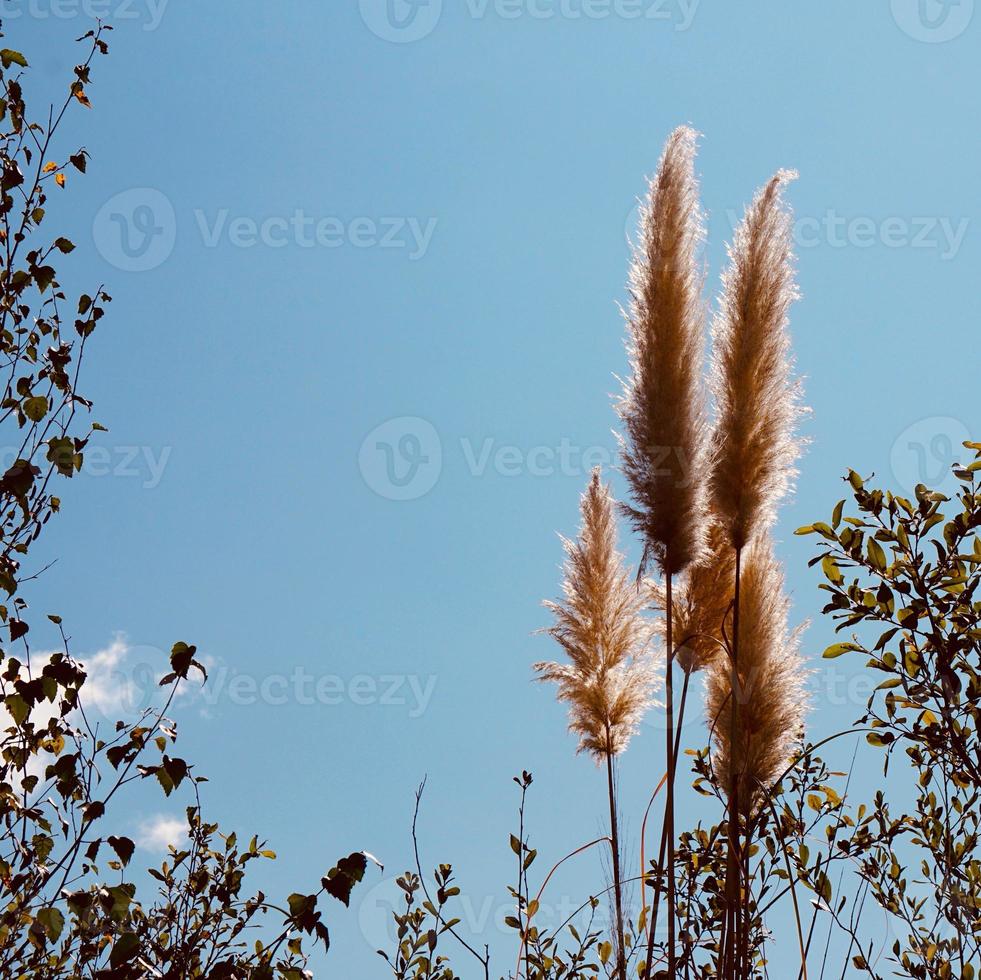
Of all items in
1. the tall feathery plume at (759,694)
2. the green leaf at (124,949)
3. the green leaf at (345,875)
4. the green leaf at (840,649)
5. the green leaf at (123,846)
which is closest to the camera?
the green leaf at (124,949)

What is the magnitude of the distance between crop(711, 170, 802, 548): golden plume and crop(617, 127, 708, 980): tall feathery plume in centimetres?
8

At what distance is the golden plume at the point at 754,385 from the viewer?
3576mm

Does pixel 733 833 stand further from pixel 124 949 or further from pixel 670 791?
pixel 124 949

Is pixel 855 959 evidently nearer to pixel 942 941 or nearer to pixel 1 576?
pixel 942 941

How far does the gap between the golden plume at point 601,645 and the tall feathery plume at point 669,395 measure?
0.46 m

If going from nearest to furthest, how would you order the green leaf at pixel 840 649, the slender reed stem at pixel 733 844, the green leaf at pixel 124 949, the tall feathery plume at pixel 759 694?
1. the green leaf at pixel 124 949
2. the green leaf at pixel 840 649
3. the slender reed stem at pixel 733 844
4. the tall feathery plume at pixel 759 694

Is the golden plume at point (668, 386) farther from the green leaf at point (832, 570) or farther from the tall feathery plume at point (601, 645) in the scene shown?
the green leaf at point (832, 570)

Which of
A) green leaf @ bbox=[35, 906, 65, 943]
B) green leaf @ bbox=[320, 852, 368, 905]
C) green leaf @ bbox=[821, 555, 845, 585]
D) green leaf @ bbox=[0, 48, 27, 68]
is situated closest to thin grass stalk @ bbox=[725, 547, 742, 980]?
green leaf @ bbox=[821, 555, 845, 585]

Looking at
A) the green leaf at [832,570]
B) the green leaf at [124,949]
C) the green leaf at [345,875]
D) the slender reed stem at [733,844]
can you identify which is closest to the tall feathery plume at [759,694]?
the slender reed stem at [733,844]

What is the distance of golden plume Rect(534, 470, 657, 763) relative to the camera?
13.6 feet

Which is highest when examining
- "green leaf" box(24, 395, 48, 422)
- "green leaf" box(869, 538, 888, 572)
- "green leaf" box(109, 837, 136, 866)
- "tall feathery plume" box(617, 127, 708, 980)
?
"tall feathery plume" box(617, 127, 708, 980)

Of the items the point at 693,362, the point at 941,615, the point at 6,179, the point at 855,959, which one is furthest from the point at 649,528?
the point at 6,179

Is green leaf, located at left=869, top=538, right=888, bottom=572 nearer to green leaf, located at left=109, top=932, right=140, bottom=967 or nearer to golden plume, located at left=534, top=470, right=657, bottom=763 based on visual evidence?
green leaf, located at left=109, top=932, right=140, bottom=967

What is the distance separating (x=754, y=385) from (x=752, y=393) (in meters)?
0.03
